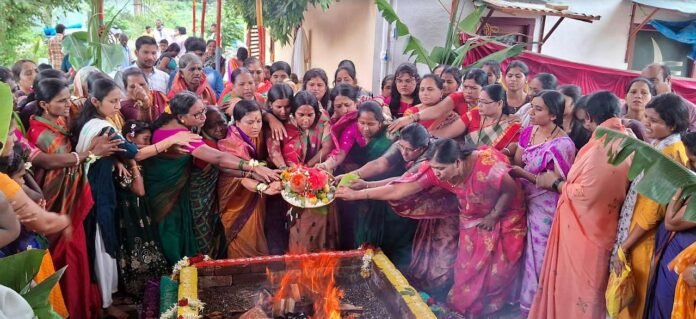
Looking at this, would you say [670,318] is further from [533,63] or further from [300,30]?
[300,30]

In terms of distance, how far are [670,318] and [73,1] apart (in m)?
11.0

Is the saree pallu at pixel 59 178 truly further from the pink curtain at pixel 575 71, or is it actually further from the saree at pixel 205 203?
the pink curtain at pixel 575 71

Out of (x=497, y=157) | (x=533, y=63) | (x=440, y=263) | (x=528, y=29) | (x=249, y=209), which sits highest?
(x=528, y=29)

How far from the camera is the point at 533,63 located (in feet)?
28.9

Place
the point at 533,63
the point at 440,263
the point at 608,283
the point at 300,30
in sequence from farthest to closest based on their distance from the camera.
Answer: the point at 300,30 → the point at 533,63 → the point at 440,263 → the point at 608,283

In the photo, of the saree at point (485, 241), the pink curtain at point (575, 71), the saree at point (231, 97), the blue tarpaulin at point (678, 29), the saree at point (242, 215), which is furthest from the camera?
the blue tarpaulin at point (678, 29)

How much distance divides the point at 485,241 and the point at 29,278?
2.95 m

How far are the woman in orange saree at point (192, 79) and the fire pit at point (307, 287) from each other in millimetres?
2503

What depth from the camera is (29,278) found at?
7.38 feet

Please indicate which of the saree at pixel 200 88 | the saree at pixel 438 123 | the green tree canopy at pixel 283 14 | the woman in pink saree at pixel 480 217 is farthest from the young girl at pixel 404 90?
the green tree canopy at pixel 283 14

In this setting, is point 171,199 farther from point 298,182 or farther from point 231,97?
point 231,97

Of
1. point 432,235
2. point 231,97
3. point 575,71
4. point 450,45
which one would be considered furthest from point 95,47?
point 575,71

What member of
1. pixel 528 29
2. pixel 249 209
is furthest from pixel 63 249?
pixel 528 29

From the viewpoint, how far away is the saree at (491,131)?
4.66 m
